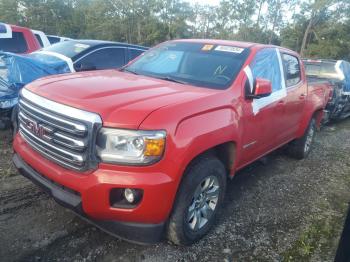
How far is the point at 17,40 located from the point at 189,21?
3740 centimetres

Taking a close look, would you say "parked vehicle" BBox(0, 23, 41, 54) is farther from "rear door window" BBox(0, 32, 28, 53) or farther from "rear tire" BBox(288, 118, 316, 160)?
"rear tire" BBox(288, 118, 316, 160)

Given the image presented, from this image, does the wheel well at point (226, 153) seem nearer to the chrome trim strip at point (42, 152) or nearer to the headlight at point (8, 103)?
the chrome trim strip at point (42, 152)

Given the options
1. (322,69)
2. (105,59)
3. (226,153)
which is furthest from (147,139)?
(322,69)

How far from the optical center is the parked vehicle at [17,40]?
8211mm

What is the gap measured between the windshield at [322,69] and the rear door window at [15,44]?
769 centimetres

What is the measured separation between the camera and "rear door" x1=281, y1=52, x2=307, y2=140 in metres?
4.75

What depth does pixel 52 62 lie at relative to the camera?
240 inches

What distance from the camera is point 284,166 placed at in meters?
5.70

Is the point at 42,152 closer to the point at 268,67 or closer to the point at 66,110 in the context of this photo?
the point at 66,110

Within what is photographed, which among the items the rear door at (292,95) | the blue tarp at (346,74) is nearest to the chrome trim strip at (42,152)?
the rear door at (292,95)

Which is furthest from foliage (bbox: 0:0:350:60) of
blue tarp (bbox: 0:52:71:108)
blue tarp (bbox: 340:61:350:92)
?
blue tarp (bbox: 0:52:71:108)

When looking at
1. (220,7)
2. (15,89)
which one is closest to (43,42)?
(15,89)

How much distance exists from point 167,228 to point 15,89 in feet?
11.6

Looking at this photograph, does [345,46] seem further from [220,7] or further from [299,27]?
[220,7]
